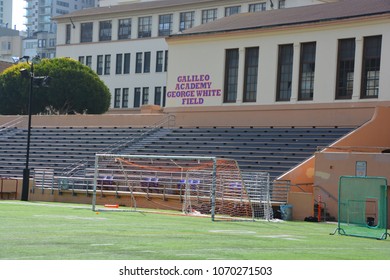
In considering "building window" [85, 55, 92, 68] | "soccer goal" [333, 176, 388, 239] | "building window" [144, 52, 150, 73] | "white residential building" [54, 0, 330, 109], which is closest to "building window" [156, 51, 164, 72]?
"white residential building" [54, 0, 330, 109]

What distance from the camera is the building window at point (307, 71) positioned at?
46344mm

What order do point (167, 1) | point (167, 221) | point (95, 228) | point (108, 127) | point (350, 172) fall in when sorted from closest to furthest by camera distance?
point (95, 228)
point (167, 221)
point (350, 172)
point (108, 127)
point (167, 1)

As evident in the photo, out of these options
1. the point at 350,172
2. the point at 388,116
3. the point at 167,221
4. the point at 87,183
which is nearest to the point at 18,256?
the point at 167,221

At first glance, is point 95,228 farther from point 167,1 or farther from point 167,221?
point 167,1

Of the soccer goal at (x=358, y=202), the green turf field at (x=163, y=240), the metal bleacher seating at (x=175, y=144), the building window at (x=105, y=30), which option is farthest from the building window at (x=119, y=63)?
the soccer goal at (x=358, y=202)

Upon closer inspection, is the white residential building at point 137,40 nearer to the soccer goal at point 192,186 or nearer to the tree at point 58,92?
the tree at point 58,92

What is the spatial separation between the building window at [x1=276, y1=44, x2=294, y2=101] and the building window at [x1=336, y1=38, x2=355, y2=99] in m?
2.97

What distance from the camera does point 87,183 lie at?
4131 cm

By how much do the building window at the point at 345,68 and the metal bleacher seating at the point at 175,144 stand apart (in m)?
2.27

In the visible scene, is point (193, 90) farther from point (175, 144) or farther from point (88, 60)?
point (88, 60)

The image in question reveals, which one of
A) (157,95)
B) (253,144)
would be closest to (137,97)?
(157,95)

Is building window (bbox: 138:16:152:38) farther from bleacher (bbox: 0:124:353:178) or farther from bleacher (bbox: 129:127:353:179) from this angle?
bleacher (bbox: 129:127:353:179)

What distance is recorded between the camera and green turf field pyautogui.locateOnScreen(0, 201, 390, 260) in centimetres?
1625

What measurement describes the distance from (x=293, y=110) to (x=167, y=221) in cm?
2068
